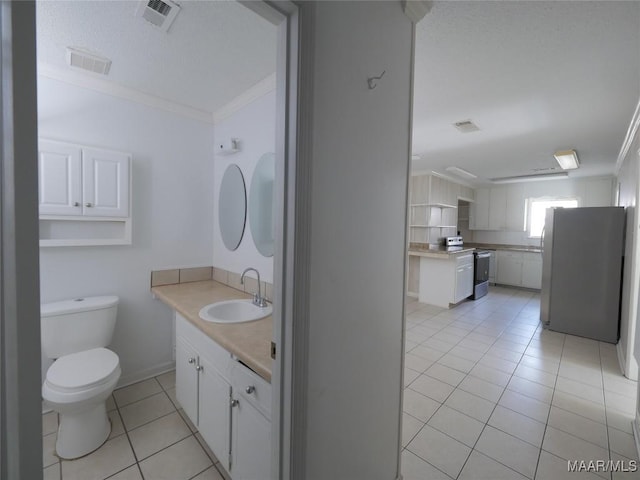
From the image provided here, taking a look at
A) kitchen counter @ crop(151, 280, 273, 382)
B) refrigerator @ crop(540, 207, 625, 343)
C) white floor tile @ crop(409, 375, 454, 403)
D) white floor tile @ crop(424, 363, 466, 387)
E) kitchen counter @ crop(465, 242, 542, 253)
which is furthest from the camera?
kitchen counter @ crop(465, 242, 542, 253)

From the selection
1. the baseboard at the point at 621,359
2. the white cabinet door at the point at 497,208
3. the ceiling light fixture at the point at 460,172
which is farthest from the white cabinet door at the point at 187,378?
the white cabinet door at the point at 497,208

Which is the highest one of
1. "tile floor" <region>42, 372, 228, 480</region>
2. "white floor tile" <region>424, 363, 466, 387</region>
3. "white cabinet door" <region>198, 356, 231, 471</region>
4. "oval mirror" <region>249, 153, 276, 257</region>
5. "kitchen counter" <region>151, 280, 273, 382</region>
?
"oval mirror" <region>249, 153, 276, 257</region>

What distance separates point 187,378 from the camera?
1.75 metres

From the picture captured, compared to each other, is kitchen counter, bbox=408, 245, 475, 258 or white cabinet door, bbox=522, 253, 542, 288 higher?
kitchen counter, bbox=408, 245, 475, 258

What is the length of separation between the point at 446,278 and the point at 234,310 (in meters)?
3.76

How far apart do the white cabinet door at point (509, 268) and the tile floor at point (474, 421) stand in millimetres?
2933

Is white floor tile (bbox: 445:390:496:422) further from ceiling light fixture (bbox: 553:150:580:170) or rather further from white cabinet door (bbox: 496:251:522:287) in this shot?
white cabinet door (bbox: 496:251:522:287)

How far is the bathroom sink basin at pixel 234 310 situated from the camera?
1.78 metres

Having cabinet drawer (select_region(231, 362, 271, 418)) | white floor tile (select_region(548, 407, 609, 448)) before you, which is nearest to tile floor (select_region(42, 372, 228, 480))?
cabinet drawer (select_region(231, 362, 271, 418))

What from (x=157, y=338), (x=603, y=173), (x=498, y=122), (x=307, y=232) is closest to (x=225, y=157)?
(x=157, y=338)

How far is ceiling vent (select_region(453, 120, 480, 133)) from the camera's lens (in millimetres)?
2684

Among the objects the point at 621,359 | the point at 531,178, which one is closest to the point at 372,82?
the point at 621,359

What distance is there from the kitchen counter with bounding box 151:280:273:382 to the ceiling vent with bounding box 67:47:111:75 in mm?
1638

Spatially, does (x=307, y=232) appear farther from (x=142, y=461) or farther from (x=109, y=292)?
(x=109, y=292)
